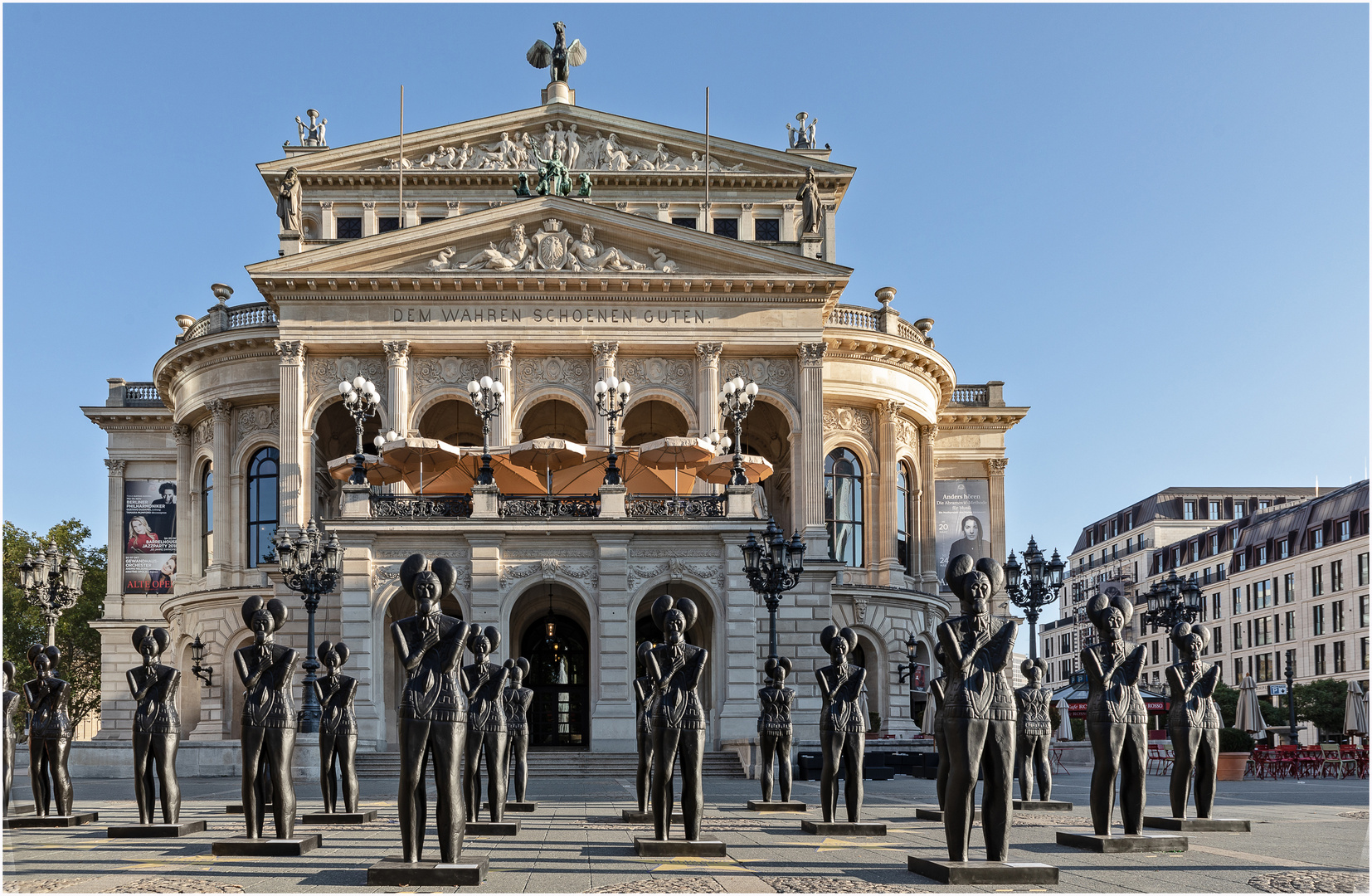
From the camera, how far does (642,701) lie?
53.1ft

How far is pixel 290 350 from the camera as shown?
47.1m

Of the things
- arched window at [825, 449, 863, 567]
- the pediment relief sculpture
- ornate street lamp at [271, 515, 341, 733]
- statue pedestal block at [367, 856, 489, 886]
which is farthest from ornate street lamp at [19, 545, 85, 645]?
arched window at [825, 449, 863, 567]

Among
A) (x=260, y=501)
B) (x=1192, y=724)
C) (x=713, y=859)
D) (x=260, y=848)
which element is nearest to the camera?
(x=713, y=859)

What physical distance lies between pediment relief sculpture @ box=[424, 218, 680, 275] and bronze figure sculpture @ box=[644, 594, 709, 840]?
33930mm

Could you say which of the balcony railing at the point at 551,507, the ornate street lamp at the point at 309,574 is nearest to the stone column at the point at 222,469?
the balcony railing at the point at 551,507

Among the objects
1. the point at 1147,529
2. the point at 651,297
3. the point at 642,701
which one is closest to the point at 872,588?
the point at 651,297

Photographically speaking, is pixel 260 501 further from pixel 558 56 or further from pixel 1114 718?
pixel 1114 718

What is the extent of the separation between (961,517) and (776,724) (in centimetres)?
3912

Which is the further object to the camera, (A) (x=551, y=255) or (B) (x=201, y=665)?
(B) (x=201, y=665)

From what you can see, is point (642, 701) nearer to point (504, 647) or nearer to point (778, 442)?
point (504, 647)

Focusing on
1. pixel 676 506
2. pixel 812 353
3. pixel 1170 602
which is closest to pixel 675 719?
pixel 1170 602

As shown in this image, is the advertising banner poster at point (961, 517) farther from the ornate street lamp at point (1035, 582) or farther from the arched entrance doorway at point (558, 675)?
the ornate street lamp at point (1035, 582)

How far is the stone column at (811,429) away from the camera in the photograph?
1866 inches

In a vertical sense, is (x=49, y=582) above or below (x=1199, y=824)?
above
